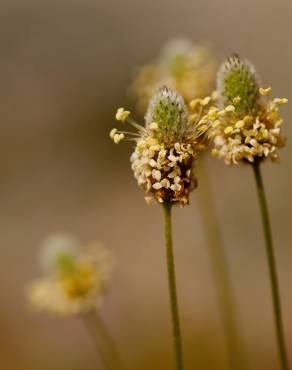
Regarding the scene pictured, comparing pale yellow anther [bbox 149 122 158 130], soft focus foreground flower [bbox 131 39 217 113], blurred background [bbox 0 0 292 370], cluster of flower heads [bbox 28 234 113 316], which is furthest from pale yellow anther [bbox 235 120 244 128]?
blurred background [bbox 0 0 292 370]

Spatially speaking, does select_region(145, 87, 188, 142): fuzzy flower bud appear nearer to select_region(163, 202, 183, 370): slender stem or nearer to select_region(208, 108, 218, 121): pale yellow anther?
select_region(208, 108, 218, 121): pale yellow anther

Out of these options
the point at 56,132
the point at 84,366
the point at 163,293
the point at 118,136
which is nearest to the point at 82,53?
the point at 56,132

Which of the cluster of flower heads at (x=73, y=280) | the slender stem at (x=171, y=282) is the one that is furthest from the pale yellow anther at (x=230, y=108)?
the cluster of flower heads at (x=73, y=280)

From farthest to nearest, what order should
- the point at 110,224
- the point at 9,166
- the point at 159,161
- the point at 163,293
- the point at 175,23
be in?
the point at 175,23 < the point at 9,166 < the point at 110,224 < the point at 163,293 < the point at 159,161

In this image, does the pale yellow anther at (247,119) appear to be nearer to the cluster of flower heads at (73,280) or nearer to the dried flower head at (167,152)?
the dried flower head at (167,152)

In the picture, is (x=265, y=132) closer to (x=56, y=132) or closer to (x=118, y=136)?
(x=118, y=136)

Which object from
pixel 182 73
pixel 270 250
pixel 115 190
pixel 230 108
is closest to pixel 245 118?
pixel 230 108
